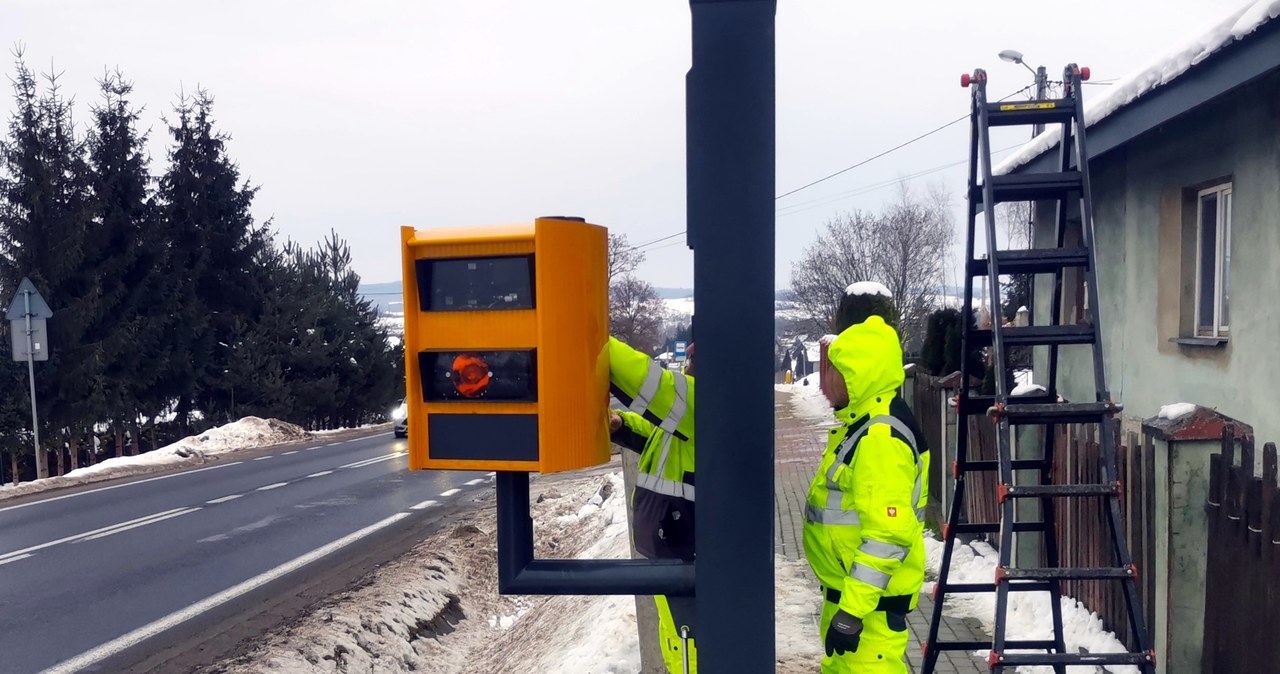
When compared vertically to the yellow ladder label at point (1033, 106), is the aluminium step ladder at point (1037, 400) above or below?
below

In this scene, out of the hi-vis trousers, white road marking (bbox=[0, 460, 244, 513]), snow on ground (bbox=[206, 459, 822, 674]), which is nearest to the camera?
the hi-vis trousers

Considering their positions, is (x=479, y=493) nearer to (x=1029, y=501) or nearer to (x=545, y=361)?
(x=1029, y=501)

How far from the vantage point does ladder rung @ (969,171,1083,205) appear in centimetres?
409

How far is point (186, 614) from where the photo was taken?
7.51m

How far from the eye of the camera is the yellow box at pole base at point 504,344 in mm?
1980

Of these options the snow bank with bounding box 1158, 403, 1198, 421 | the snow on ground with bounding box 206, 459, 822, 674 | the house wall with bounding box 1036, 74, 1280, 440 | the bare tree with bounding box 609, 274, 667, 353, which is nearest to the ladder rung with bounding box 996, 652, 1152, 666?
the snow bank with bounding box 1158, 403, 1198, 421

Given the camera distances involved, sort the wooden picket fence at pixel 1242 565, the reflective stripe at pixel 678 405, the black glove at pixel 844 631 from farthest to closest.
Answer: the wooden picket fence at pixel 1242 565, the black glove at pixel 844 631, the reflective stripe at pixel 678 405

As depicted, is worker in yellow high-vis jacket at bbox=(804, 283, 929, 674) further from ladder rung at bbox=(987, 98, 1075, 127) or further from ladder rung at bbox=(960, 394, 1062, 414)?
ladder rung at bbox=(987, 98, 1075, 127)

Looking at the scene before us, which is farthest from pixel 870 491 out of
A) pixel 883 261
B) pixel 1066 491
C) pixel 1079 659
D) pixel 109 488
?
pixel 883 261

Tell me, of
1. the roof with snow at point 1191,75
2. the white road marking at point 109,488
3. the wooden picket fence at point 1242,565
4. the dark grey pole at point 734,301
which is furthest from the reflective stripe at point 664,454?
the white road marking at point 109,488

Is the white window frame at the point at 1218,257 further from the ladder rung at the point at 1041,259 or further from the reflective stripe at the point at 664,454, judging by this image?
the reflective stripe at the point at 664,454

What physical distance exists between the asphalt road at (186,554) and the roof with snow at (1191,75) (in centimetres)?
669

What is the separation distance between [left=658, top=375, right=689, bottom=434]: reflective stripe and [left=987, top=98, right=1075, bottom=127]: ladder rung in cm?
237

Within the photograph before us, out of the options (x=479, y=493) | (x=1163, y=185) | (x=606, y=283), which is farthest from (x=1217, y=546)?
(x=479, y=493)
